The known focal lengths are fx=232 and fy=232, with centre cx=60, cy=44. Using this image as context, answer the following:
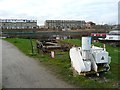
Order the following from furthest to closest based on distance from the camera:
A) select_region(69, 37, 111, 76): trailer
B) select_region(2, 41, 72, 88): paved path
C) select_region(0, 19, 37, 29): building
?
select_region(0, 19, 37, 29): building
select_region(69, 37, 111, 76): trailer
select_region(2, 41, 72, 88): paved path

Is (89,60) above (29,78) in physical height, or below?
above

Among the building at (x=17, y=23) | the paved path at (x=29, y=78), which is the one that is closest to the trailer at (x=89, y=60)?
the paved path at (x=29, y=78)

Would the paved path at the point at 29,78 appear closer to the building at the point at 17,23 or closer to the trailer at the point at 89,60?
the trailer at the point at 89,60

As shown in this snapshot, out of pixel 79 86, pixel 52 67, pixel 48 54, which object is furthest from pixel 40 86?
pixel 48 54

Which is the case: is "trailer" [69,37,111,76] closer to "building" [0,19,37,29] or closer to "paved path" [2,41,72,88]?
"paved path" [2,41,72,88]

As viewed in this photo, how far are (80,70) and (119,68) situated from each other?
3021mm

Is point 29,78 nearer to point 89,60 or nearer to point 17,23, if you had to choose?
point 89,60

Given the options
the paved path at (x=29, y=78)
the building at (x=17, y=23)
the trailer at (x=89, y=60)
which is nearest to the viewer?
the paved path at (x=29, y=78)

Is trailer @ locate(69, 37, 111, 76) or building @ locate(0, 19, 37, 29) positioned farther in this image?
building @ locate(0, 19, 37, 29)

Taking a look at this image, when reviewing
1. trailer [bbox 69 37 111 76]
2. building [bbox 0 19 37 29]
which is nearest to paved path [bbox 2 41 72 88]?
trailer [bbox 69 37 111 76]

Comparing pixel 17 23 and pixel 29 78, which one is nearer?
pixel 29 78

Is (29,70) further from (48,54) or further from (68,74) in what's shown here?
(48,54)

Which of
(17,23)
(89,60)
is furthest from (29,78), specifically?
(17,23)

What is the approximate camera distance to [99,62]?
10391mm
